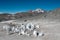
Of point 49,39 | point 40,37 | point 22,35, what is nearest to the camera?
point 49,39

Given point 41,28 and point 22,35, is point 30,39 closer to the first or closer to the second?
point 22,35

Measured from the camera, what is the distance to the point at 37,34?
1817 cm

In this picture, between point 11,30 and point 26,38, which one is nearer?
point 26,38

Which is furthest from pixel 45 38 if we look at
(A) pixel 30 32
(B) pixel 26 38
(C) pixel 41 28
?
(C) pixel 41 28

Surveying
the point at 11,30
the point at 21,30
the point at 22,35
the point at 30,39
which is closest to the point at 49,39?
the point at 30,39

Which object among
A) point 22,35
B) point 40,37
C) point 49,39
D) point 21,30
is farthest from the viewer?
point 21,30

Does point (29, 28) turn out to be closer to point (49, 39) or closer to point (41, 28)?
point (41, 28)

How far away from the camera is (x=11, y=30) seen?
2109 centimetres

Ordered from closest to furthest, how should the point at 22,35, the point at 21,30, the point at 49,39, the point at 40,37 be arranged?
the point at 49,39, the point at 40,37, the point at 22,35, the point at 21,30

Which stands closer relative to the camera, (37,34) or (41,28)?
(37,34)

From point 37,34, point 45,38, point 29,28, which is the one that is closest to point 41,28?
point 29,28

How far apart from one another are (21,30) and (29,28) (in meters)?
1.06

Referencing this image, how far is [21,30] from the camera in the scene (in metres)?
20.0

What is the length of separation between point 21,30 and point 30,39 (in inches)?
131
